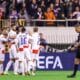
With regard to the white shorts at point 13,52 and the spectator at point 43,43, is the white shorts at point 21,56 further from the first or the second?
the spectator at point 43,43

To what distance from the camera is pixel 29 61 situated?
26.5 m

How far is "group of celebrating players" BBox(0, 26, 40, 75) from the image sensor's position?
25.9 metres

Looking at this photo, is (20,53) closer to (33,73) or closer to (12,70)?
(33,73)

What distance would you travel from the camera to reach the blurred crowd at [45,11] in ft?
104

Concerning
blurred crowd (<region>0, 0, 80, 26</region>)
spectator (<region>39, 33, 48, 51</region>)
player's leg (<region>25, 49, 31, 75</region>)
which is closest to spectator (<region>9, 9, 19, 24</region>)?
blurred crowd (<region>0, 0, 80, 26</region>)

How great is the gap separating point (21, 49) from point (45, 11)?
661 cm

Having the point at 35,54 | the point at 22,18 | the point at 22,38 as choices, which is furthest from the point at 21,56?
the point at 22,18

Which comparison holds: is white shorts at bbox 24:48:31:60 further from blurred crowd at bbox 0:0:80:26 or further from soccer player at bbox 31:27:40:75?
blurred crowd at bbox 0:0:80:26

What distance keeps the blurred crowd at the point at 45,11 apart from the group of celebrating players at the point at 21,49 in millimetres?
4608

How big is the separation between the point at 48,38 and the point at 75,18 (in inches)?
75.6

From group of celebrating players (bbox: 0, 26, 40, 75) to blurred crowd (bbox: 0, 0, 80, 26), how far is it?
4.61 metres

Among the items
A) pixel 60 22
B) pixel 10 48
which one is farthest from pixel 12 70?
pixel 60 22

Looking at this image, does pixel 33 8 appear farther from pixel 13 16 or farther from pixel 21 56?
pixel 21 56

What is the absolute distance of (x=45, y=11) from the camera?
105ft
